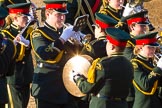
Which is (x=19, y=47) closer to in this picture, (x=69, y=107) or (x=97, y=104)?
(x=69, y=107)

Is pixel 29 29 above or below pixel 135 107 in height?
above

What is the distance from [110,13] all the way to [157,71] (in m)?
2.30

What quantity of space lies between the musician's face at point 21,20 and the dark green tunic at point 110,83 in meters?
1.66

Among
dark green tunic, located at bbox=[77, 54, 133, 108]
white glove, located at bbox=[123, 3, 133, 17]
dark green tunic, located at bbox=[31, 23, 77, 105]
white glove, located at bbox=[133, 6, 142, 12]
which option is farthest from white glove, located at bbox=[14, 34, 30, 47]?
white glove, located at bbox=[133, 6, 142, 12]

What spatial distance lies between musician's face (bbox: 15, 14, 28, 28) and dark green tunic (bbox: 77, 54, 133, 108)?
166 centimetres

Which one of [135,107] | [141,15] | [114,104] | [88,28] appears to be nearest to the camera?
[114,104]

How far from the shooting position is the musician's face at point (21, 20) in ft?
27.7

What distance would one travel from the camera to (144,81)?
25.8ft

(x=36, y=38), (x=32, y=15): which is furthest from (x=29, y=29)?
(x=36, y=38)

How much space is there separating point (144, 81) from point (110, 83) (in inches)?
40.8

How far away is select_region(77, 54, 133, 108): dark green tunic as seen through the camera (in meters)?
6.92

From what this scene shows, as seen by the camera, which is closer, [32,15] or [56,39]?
[56,39]

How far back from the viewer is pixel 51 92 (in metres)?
7.97

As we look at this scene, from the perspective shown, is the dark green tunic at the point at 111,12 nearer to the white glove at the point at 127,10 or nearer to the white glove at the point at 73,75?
the white glove at the point at 127,10
